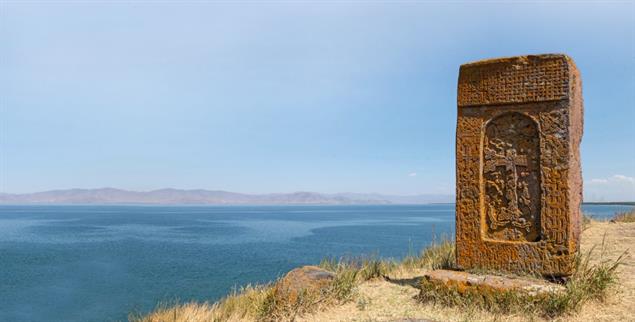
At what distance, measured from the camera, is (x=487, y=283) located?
5.91 metres

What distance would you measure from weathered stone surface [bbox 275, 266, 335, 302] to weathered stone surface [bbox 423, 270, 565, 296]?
1.51m

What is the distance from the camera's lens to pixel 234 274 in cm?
1892

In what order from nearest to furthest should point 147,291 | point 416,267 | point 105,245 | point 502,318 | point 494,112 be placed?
point 502,318, point 494,112, point 416,267, point 147,291, point 105,245

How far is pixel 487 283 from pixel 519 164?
69.7 inches

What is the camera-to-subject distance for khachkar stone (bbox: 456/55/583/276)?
595cm

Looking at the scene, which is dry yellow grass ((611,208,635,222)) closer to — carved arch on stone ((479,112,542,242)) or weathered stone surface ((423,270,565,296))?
carved arch on stone ((479,112,542,242))

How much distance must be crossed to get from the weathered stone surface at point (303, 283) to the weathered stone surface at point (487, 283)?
4.96 ft

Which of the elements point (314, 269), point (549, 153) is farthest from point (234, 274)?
point (549, 153)

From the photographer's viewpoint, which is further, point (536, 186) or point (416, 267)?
point (416, 267)

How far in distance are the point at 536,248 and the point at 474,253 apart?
2.80ft

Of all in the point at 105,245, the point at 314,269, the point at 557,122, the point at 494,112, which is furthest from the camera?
the point at 105,245

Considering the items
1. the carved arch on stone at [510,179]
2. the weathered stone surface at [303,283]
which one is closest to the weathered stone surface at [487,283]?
the carved arch on stone at [510,179]

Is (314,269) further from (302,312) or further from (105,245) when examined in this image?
(105,245)

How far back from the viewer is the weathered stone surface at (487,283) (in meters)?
5.59
